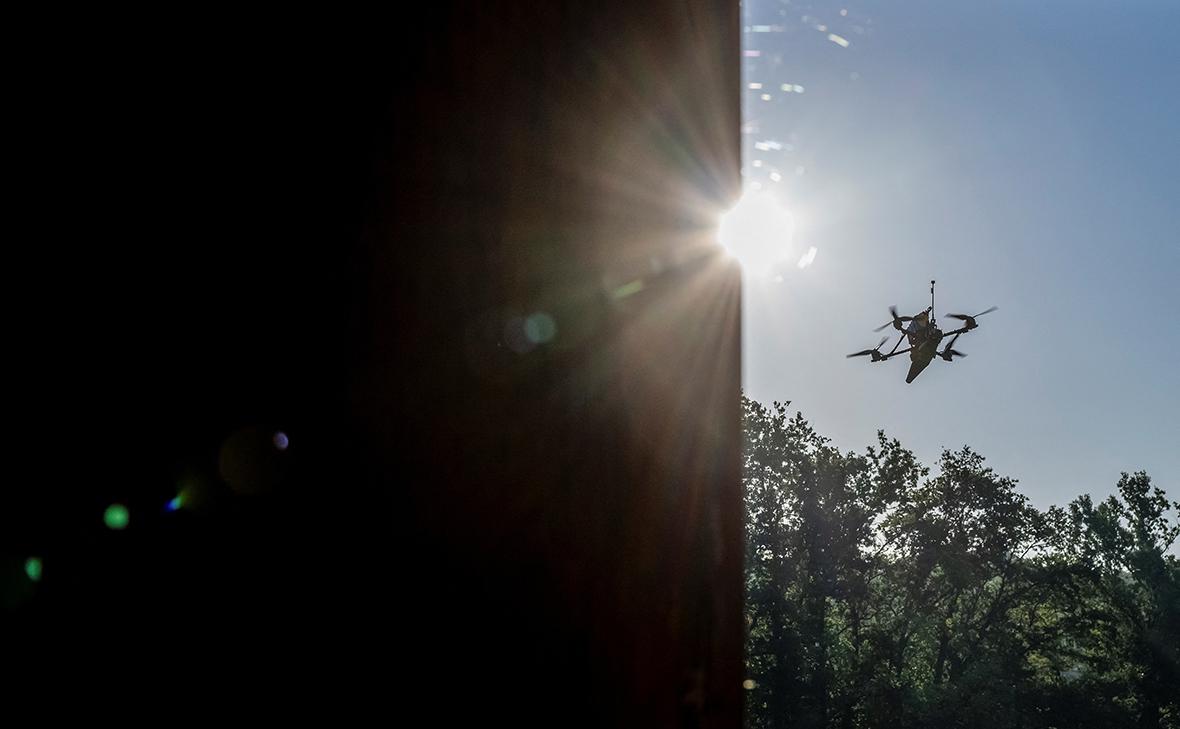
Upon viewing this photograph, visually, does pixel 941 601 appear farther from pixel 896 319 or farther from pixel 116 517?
pixel 116 517

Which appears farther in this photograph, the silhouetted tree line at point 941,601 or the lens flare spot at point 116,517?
the silhouetted tree line at point 941,601

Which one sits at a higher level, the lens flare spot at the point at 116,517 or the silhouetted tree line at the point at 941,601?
the silhouetted tree line at the point at 941,601

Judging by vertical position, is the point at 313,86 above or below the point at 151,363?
above

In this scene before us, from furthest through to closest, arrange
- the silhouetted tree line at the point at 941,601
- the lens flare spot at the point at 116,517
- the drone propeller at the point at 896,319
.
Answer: the silhouetted tree line at the point at 941,601
the drone propeller at the point at 896,319
the lens flare spot at the point at 116,517

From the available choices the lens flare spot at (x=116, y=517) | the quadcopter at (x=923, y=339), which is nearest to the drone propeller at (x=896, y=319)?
the quadcopter at (x=923, y=339)

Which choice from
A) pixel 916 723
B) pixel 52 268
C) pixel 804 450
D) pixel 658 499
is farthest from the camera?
pixel 804 450

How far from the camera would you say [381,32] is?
2.16ft

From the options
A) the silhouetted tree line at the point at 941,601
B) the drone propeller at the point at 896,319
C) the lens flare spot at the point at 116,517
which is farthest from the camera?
the silhouetted tree line at the point at 941,601

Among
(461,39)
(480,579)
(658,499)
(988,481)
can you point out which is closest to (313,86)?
(461,39)

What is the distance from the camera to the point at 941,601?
28.4m

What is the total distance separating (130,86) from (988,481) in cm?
3481

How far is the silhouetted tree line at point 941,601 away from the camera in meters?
23.6

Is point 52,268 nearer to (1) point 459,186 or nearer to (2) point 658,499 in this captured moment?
(1) point 459,186

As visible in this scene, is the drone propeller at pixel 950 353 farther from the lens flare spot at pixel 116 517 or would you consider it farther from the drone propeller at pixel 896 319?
the lens flare spot at pixel 116 517
